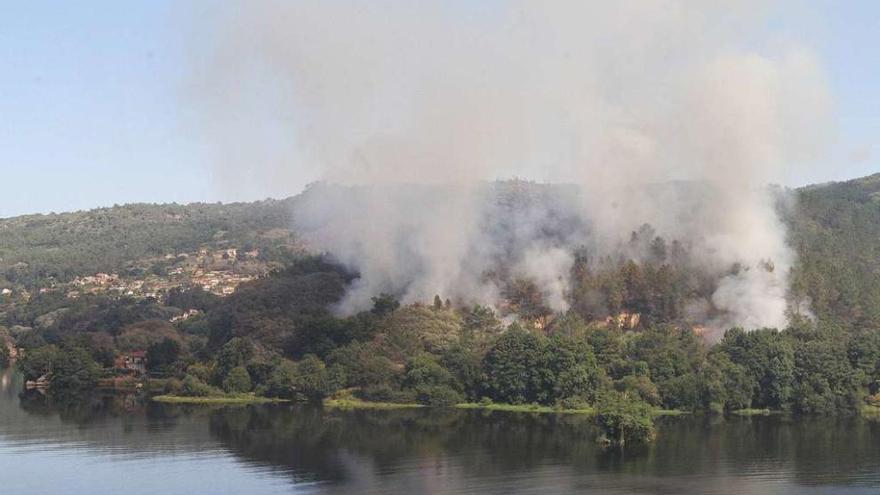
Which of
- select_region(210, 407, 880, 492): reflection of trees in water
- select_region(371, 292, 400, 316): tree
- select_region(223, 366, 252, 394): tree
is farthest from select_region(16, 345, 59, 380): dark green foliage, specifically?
select_region(210, 407, 880, 492): reflection of trees in water

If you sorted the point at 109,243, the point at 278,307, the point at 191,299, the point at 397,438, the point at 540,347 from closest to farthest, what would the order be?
the point at 397,438 < the point at 540,347 < the point at 278,307 < the point at 191,299 < the point at 109,243

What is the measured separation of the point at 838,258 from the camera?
9269 centimetres

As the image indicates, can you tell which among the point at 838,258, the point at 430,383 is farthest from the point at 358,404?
the point at 838,258

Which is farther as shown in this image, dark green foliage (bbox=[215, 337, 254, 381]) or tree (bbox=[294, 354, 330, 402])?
dark green foliage (bbox=[215, 337, 254, 381])

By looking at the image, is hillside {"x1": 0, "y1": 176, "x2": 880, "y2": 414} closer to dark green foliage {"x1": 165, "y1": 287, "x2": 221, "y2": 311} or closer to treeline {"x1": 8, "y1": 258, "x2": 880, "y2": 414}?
treeline {"x1": 8, "y1": 258, "x2": 880, "y2": 414}

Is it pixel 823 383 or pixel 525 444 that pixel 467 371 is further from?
pixel 823 383

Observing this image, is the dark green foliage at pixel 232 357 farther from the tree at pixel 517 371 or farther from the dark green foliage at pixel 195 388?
the tree at pixel 517 371

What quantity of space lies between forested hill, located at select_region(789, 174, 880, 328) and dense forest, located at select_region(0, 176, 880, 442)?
0.67 ft

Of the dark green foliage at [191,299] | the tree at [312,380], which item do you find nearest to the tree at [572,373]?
the tree at [312,380]

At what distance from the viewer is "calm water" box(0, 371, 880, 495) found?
4206cm

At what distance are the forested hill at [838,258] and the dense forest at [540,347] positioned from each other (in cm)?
21

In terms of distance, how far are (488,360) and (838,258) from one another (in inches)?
1512

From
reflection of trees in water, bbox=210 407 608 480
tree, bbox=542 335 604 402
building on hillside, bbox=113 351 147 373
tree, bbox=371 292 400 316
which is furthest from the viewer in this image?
building on hillside, bbox=113 351 147 373

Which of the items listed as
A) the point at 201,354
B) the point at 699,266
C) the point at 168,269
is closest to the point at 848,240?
the point at 699,266
